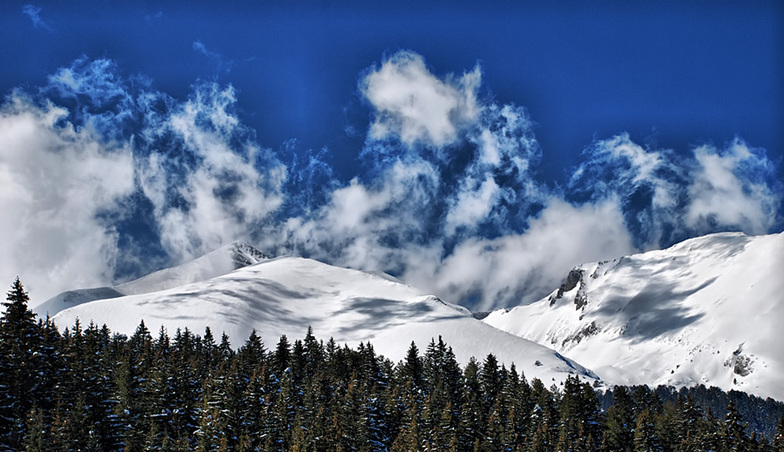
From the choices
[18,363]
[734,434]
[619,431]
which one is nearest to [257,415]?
[18,363]

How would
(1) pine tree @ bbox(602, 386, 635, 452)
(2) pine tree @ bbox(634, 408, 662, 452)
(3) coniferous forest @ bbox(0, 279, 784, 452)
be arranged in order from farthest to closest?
1. (1) pine tree @ bbox(602, 386, 635, 452)
2. (2) pine tree @ bbox(634, 408, 662, 452)
3. (3) coniferous forest @ bbox(0, 279, 784, 452)

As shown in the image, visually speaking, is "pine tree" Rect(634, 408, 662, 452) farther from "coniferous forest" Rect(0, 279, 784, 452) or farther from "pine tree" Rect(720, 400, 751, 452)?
"pine tree" Rect(720, 400, 751, 452)

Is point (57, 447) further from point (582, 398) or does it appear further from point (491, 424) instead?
point (582, 398)

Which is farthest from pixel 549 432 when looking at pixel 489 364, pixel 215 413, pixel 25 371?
pixel 25 371

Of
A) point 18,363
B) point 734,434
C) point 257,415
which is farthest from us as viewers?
point 257,415

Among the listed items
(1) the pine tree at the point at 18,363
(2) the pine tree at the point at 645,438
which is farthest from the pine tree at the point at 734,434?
(1) the pine tree at the point at 18,363

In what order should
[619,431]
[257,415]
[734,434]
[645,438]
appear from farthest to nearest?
[619,431] → [645,438] → [257,415] → [734,434]

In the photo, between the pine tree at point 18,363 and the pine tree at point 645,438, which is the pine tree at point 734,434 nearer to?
the pine tree at point 645,438

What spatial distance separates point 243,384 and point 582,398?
59942mm

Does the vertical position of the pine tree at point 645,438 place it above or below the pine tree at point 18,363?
below

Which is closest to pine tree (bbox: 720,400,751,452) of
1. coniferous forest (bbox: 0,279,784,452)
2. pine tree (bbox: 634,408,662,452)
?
coniferous forest (bbox: 0,279,784,452)

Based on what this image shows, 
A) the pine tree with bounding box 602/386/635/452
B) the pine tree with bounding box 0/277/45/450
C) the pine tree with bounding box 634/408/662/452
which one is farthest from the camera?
the pine tree with bounding box 602/386/635/452

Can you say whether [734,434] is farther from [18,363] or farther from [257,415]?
[18,363]

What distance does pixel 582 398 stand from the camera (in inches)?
4902
